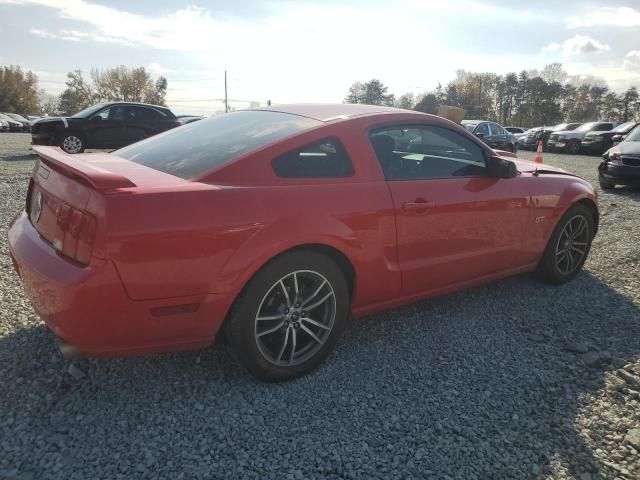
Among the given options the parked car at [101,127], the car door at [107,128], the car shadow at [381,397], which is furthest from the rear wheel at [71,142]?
the car shadow at [381,397]

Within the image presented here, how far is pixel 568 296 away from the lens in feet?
12.4

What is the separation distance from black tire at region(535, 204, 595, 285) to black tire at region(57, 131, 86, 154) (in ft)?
36.3

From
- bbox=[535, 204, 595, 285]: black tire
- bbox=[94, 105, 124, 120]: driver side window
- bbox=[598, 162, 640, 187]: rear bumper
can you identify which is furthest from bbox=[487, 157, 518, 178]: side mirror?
bbox=[94, 105, 124, 120]: driver side window

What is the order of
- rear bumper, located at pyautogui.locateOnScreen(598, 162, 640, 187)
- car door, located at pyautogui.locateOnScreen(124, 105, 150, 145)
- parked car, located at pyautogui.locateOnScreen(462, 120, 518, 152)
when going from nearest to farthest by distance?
1. rear bumper, located at pyautogui.locateOnScreen(598, 162, 640, 187)
2. car door, located at pyautogui.locateOnScreen(124, 105, 150, 145)
3. parked car, located at pyautogui.locateOnScreen(462, 120, 518, 152)

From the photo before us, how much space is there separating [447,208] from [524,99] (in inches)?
2942

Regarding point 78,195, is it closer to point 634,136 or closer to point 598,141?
point 634,136

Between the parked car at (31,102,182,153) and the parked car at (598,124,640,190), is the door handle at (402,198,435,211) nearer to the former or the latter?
the parked car at (598,124,640,190)

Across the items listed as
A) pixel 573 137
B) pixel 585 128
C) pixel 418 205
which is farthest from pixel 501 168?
pixel 585 128

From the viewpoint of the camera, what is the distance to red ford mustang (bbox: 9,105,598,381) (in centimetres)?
201

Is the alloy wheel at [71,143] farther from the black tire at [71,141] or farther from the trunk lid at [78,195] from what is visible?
the trunk lid at [78,195]

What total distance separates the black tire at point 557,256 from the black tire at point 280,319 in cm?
213

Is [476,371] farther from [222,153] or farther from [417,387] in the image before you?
[222,153]

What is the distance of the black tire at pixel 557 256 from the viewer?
3850 millimetres

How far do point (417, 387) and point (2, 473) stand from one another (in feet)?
6.23
